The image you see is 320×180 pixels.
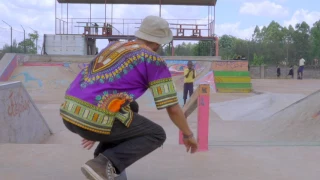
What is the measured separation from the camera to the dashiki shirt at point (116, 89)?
9.61 ft

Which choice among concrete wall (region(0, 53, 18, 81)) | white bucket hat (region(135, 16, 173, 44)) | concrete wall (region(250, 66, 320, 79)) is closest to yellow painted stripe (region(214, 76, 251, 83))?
concrete wall (region(0, 53, 18, 81))

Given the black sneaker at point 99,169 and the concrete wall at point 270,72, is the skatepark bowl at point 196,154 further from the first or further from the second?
the concrete wall at point 270,72

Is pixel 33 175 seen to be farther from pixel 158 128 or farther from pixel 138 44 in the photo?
pixel 138 44

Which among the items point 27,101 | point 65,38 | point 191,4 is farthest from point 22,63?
point 27,101

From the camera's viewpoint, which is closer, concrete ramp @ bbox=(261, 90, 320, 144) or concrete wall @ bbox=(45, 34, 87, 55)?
concrete ramp @ bbox=(261, 90, 320, 144)

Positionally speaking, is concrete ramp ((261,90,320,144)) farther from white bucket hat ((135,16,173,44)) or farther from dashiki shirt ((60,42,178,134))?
dashiki shirt ((60,42,178,134))

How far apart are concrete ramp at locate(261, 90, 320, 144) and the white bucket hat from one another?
14.7 ft

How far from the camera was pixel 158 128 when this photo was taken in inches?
126

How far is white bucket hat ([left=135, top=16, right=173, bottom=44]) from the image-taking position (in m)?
3.11

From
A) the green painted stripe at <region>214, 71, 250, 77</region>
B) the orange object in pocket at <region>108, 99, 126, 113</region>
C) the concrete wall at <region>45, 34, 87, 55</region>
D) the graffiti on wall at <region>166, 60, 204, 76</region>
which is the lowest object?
the orange object in pocket at <region>108, 99, 126, 113</region>

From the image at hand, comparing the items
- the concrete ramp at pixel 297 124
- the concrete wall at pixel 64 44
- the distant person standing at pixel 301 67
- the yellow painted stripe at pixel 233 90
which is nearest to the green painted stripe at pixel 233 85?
the yellow painted stripe at pixel 233 90

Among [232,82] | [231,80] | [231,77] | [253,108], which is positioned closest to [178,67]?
[231,77]

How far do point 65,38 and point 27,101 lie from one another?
2371 cm

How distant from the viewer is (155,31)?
123 inches
